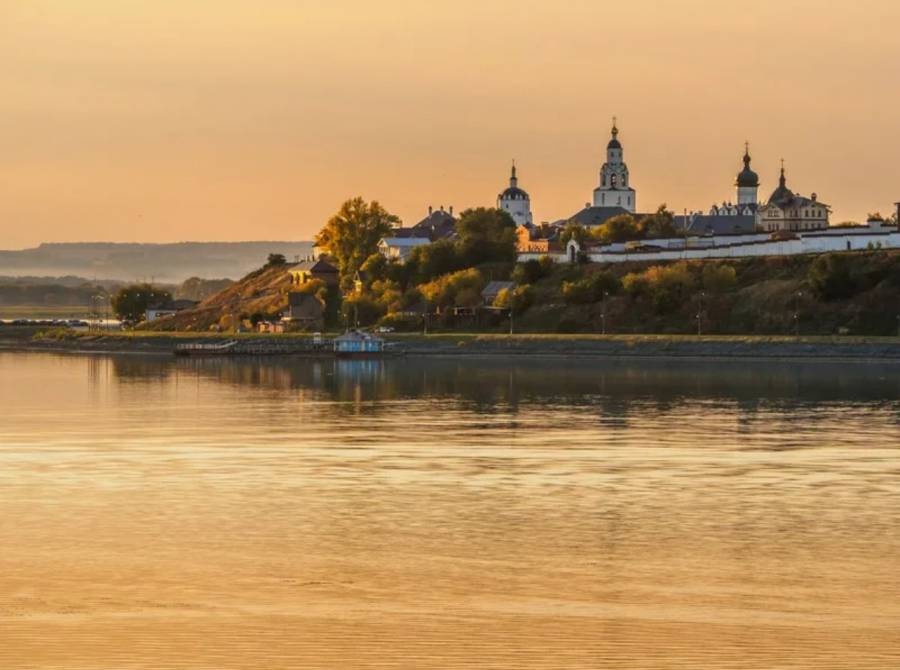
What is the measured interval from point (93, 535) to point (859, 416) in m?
37.0

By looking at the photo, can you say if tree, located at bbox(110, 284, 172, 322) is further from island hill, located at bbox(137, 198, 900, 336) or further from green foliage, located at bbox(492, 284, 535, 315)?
green foliage, located at bbox(492, 284, 535, 315)

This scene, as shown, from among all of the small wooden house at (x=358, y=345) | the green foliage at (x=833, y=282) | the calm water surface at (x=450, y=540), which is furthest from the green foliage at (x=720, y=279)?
the calm water surface at (x=450, y=540)

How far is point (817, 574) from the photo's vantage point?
97.0ft

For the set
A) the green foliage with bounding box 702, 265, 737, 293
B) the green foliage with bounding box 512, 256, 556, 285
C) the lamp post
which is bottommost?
the lamp post

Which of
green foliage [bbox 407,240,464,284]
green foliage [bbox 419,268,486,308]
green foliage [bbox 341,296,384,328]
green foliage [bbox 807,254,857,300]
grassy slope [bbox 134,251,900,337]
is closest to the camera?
grassy slope [bbox 134,251,900,337]

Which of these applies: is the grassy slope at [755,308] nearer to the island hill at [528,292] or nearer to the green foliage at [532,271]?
the island hill at [528,292]

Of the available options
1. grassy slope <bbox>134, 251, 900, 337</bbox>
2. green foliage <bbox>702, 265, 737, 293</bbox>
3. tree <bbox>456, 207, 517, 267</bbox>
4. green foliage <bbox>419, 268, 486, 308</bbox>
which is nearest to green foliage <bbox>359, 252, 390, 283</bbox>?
tree <bbox>456, 207, 517, 267</bbox>

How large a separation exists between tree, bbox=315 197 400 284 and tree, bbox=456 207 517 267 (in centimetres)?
1106

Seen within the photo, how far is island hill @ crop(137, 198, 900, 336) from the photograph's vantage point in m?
130

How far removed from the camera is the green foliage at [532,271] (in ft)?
497

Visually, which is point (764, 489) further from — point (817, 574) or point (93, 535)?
point (93, 535)

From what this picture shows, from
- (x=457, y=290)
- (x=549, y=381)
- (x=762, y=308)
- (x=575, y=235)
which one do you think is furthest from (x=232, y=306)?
(x=549, y=381)

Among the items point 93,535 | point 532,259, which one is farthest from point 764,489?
point 532,259

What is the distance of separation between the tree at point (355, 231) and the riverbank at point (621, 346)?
120 feet
